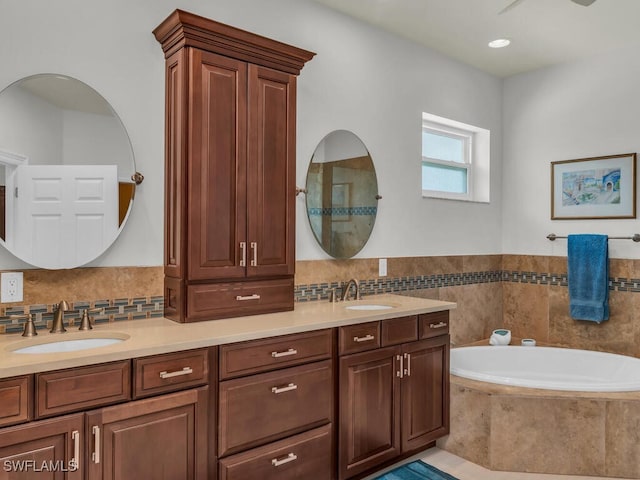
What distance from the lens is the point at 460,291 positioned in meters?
3.88

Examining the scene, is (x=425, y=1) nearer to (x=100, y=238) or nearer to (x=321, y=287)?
(x=321, y=287)

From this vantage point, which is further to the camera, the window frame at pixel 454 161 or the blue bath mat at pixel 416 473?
the window frame at pixel 454 161

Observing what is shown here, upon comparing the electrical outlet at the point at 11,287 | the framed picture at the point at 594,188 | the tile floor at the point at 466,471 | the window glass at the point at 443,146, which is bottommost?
the tile floor at the point at 466,471

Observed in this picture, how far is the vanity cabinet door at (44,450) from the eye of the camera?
4.93 ft

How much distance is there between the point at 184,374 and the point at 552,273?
3269 mm

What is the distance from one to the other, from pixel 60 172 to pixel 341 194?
1643 millimetres

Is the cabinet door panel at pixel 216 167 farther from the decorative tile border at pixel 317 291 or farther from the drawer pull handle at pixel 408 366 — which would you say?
the drawer pull handle at pixel 408 366

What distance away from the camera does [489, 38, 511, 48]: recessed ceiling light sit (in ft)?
11.4

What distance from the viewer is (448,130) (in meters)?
4.00

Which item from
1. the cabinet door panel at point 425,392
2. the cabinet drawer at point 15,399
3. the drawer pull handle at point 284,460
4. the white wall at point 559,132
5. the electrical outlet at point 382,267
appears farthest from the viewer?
the white wall at point 559,132

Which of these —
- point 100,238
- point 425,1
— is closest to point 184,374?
point 100,238

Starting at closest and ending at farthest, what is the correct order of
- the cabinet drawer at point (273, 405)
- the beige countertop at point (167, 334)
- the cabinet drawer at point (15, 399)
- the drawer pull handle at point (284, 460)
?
the cabinet drawer at point (15, 399) → the beige countertop at point (167, 334) → the cabinet drawer at point (273, 405) → the drawer pull handle at point (284, 460)

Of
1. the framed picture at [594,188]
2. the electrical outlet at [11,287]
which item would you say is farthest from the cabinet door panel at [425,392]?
the electrical outlet at [11,287]

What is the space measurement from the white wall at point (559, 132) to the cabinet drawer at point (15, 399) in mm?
3819
